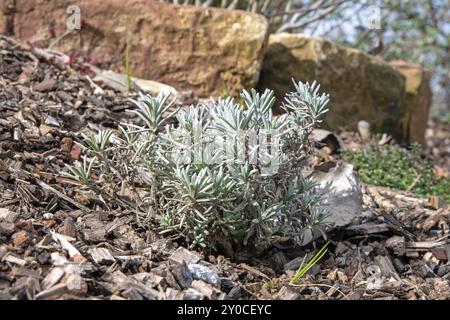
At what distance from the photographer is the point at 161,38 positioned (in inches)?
214

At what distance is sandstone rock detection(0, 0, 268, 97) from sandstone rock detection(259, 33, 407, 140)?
425 millimetres

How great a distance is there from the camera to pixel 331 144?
515cm

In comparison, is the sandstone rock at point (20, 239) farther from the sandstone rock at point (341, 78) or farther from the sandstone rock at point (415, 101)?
the sandstone rock at point (415, 101)

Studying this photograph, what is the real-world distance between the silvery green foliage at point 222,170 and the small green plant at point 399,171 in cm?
183

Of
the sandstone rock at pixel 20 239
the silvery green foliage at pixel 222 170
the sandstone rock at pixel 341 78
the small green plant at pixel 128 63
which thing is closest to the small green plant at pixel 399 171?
the sandstone rock at pixel 341 78

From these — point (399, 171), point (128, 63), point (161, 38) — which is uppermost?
point (161, 38)

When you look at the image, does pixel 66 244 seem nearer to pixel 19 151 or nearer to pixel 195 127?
pixel 195 127

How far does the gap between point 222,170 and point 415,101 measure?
14.0 ft

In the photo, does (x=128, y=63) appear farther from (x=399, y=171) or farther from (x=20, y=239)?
(x=20, y=239)

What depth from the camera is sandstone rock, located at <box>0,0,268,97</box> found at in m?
5.33

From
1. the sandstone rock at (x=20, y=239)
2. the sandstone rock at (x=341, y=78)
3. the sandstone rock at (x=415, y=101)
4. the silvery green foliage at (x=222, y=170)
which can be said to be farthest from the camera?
the sandstone rock at (x=415, y=101)

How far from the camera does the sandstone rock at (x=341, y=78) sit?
587 cm

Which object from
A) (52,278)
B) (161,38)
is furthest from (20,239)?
(161,38)

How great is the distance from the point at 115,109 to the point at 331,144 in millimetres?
1642
